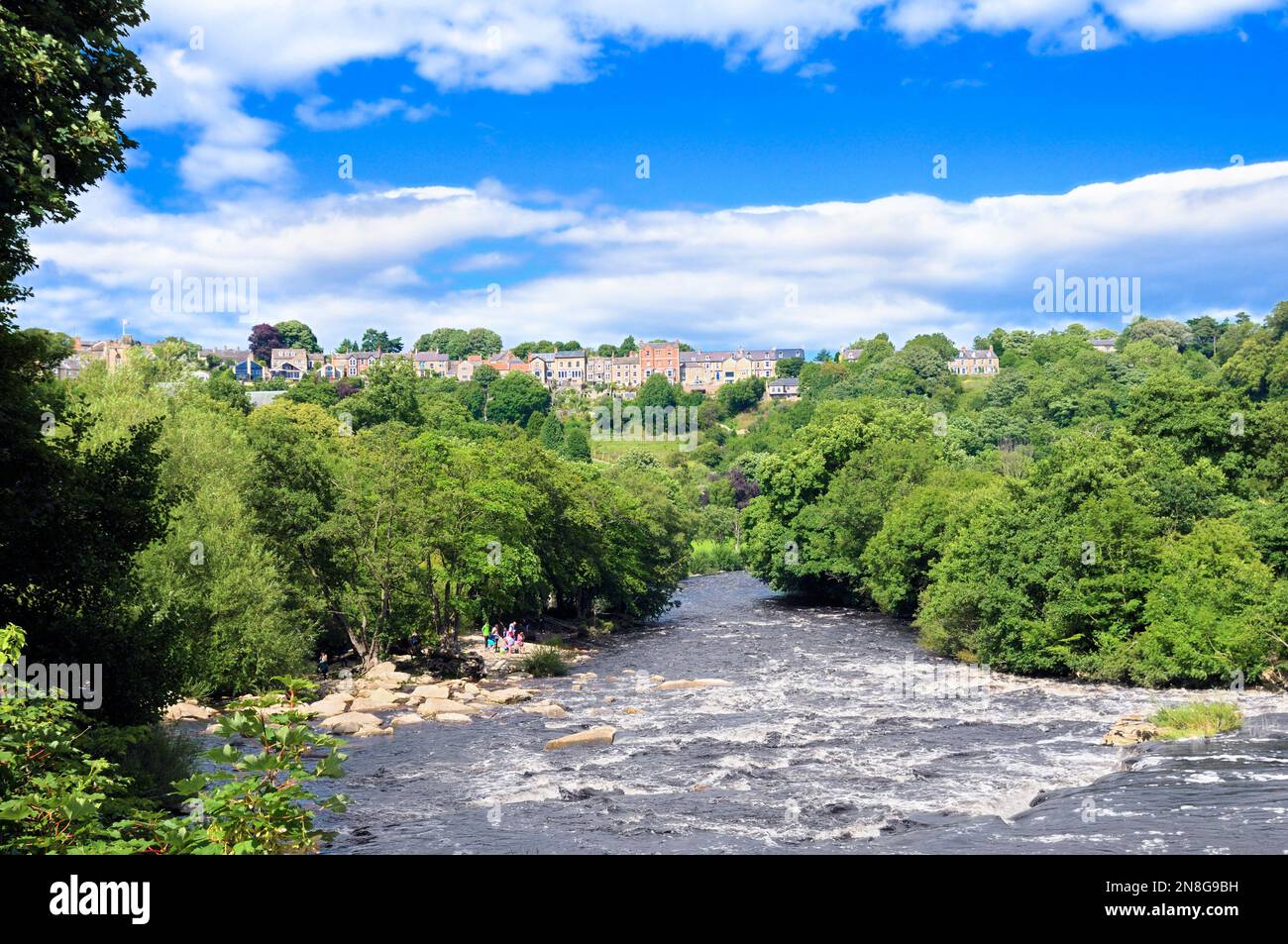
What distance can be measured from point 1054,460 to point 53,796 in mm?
48278

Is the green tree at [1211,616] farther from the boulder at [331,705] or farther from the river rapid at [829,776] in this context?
the boulder at [331,705]

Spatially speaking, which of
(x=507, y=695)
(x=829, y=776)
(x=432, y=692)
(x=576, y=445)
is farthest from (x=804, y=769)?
(x=576, y=445)

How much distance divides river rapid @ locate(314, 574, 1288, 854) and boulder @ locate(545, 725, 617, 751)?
61 cm

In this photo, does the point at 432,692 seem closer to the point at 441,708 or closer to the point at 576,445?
the point at 441,708

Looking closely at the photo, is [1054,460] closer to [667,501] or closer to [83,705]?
[667,501]

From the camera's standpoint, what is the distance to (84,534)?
1992cm

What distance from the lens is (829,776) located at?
28219mm

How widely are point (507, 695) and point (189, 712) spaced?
1210 centimetres

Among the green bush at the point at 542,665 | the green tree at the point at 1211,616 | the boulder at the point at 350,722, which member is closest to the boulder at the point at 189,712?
the boulder at the point at 350,722

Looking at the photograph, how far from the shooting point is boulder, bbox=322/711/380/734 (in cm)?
3522

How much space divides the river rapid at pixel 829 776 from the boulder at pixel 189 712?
6.59 m

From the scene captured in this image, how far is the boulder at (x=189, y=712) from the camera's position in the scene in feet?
116

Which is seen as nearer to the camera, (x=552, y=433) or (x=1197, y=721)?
(x=1197, y=721)
